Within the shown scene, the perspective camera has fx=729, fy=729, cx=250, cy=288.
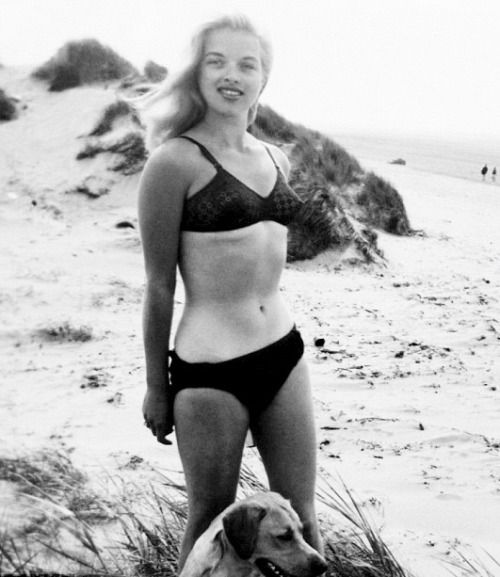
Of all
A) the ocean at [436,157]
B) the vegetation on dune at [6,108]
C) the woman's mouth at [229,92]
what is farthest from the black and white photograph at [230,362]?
the ocean at [436,157]

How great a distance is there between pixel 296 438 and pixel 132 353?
16.0 ft

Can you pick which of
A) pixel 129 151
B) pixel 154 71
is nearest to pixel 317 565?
pixel 129 151

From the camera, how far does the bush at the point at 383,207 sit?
13.8m

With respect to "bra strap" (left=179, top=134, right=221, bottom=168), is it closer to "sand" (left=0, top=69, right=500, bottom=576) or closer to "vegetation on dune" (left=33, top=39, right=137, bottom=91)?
"sand" (left=0, top=69, right=500, bottom=576)

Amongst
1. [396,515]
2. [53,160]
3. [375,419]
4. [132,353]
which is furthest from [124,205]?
[396,515]

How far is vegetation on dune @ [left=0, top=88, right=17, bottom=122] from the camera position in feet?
52.5

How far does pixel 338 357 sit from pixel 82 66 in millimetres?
12484

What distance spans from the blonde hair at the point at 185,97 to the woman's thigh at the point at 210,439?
883 mm

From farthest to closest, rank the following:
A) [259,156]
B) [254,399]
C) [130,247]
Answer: [130,247]
[259,156]
[254,399]

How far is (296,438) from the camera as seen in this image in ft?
8.05

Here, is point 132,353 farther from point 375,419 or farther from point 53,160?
point 53,160

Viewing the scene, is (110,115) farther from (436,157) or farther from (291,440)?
(436,157)

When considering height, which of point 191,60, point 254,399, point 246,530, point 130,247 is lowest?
point 130,247

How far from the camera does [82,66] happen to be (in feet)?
56.0
